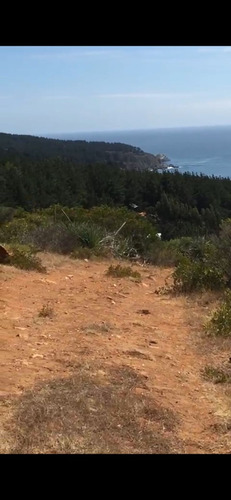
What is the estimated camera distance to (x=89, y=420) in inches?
138

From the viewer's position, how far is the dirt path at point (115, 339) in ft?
13.3

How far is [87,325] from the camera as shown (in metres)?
6.00

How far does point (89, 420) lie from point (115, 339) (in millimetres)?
2116

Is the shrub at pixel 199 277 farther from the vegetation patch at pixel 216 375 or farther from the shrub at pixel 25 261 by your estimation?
the vegetation patch at pixel 216 375

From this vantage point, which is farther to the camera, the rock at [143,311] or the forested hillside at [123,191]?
the forested hillside at [123,191]

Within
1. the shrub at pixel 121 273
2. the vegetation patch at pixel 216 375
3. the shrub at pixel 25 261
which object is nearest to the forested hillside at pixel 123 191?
the shrub at pixel 121 273

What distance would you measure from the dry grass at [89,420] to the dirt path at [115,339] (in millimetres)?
144

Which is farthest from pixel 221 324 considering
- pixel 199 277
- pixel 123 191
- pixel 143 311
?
pixel 123 191

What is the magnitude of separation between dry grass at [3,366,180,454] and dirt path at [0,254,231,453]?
0.47ft

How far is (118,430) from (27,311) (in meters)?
3.26

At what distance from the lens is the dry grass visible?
312 centimetres

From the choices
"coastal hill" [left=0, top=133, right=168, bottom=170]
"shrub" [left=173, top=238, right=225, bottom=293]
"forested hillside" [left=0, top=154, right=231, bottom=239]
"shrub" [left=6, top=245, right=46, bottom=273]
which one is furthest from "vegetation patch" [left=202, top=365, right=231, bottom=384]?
"coastal hill" [left=0, top=133, right=168, bottom=170]
